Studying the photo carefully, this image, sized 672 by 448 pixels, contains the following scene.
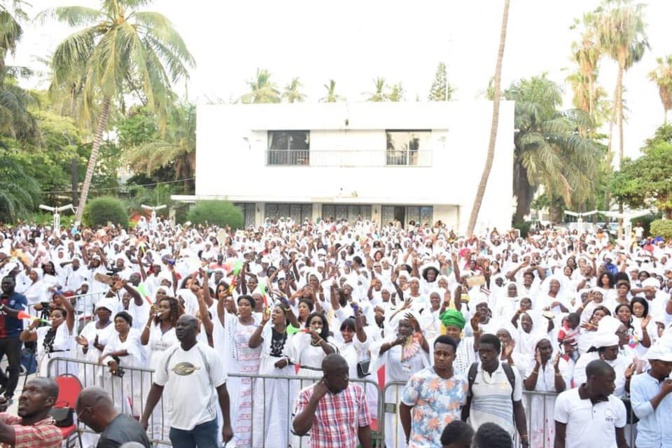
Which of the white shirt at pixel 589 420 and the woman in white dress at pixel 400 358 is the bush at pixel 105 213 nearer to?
the woman in white dress at pixel 400 358

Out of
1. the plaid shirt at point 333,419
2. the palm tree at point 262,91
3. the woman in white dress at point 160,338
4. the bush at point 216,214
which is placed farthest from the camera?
the palm tree at point 262,91

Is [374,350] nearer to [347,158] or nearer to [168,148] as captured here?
[347,158]

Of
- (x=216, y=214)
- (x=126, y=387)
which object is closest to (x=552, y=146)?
(x=216, y=214)

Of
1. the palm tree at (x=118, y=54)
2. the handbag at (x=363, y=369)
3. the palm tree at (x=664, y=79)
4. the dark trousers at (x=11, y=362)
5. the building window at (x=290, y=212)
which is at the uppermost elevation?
the palm tree at (x=664, y=79)

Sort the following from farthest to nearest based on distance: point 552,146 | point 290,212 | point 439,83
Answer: point 439,83, point 552,146, point 290,212

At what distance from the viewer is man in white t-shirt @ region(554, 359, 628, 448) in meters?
4.92

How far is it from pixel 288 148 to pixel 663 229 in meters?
16.7

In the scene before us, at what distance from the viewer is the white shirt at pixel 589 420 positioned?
4.93 meters

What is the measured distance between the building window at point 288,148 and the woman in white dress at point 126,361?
27.6m

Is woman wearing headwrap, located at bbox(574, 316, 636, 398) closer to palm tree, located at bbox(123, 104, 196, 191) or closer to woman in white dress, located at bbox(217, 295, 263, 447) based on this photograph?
woman in white dress, located at bbox(217, 295, 263, 447)

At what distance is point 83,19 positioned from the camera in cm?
2678

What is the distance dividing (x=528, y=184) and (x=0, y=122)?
996 inches

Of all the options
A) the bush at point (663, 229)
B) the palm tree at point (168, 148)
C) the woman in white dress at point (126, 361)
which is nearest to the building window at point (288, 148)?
the palm tree at point (168, 148)

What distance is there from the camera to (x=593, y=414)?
496 cm
